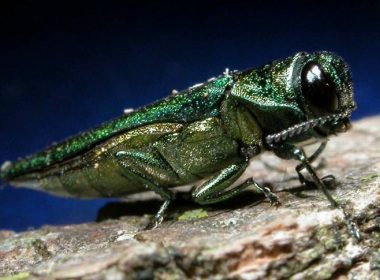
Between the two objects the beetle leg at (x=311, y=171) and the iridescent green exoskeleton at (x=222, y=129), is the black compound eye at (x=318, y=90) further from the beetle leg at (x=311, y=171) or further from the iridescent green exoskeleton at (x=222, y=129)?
the beetle leg at (x=311, y=171)

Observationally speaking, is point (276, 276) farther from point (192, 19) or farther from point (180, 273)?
point (192, 19)

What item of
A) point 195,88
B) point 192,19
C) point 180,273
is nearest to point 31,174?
point 195,88

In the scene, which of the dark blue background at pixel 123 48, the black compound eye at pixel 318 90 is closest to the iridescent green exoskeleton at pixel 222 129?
the black compound eye at pixel 318 90

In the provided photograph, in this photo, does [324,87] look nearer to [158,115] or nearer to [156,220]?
[158,115]

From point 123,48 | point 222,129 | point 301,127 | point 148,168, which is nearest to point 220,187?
point 222,129

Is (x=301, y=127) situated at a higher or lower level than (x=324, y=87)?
lower

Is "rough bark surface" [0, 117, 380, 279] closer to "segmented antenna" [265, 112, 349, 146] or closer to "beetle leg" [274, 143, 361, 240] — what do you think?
"beetle leg" [274, 143, 361, 240]
